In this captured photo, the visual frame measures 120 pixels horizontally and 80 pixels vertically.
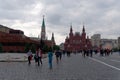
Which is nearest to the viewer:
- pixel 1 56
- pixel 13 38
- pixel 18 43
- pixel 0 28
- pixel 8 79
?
pixel 8 79

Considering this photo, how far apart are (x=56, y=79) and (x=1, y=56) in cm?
3662

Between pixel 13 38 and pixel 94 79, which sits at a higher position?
pixel 13 38

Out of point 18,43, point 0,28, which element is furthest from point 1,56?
point 0,28

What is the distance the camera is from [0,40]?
10075 centimetres

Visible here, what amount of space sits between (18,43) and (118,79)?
81958mm

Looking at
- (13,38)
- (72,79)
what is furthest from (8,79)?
(13,38)

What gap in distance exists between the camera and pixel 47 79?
1583cm

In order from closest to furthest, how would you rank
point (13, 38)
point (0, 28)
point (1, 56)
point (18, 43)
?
point (1, 56) < point (18, 43) < point (13, 38) < point (0, 28)

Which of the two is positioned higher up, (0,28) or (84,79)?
(0,28)

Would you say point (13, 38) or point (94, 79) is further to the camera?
point (13, 38)

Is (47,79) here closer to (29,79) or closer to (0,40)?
(29,79)

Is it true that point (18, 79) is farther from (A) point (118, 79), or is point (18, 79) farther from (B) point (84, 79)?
(A) point (118, 79)

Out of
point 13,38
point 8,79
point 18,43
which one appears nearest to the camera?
point 8,79

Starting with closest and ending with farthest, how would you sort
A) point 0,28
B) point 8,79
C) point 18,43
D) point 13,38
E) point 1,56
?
1. point 8,79
2. point 1,56
3. point 18,43
4. point 13,38
5. point 0,28
